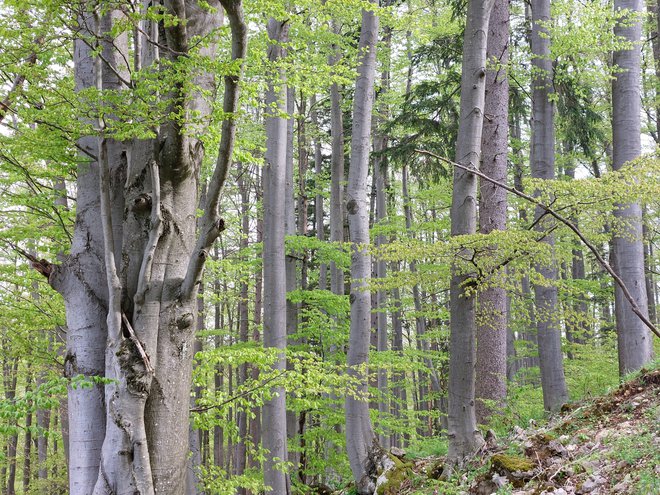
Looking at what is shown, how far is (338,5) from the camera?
7469mm

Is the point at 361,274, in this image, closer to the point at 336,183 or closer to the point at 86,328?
the point at 336,183

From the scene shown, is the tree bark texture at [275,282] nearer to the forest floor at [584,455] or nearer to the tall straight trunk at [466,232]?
the forest floor at [584,455]

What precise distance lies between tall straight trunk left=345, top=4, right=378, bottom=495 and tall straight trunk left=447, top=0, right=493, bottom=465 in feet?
7.70

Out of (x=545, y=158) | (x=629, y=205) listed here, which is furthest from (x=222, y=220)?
(x=545, y=158)

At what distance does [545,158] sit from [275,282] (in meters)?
6.11

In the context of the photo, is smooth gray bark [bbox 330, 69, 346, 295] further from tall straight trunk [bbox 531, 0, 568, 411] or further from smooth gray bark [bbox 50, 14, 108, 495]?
smooth gray bark [bbox 50, 14, 108, 495]

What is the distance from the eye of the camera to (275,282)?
8.34 meters

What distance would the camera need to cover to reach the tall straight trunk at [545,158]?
1009 centimetres

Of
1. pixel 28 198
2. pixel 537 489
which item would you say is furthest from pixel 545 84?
pixel 28 198

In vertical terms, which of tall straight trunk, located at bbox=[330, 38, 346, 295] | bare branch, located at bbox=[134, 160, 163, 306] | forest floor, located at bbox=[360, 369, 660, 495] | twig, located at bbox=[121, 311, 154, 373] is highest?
tall straight trunk, located at bbox=[330, 38, 346, 295]

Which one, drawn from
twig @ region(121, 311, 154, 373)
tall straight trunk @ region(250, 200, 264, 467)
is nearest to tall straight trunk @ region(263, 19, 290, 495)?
twig @ region(121, 311, 154, 373)

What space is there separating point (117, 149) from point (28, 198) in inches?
90.4

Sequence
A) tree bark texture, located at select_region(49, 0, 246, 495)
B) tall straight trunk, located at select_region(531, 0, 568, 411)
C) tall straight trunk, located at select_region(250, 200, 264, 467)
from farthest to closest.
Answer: tall straight trunk, located at select_region(250, 200, 264, 467) → tall straight trunk, located at select_region(531, 0, 568, 411) → tree bark texture, located at select_region(49, 0, 246, 495)

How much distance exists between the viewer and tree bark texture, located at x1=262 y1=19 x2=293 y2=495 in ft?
25.4
